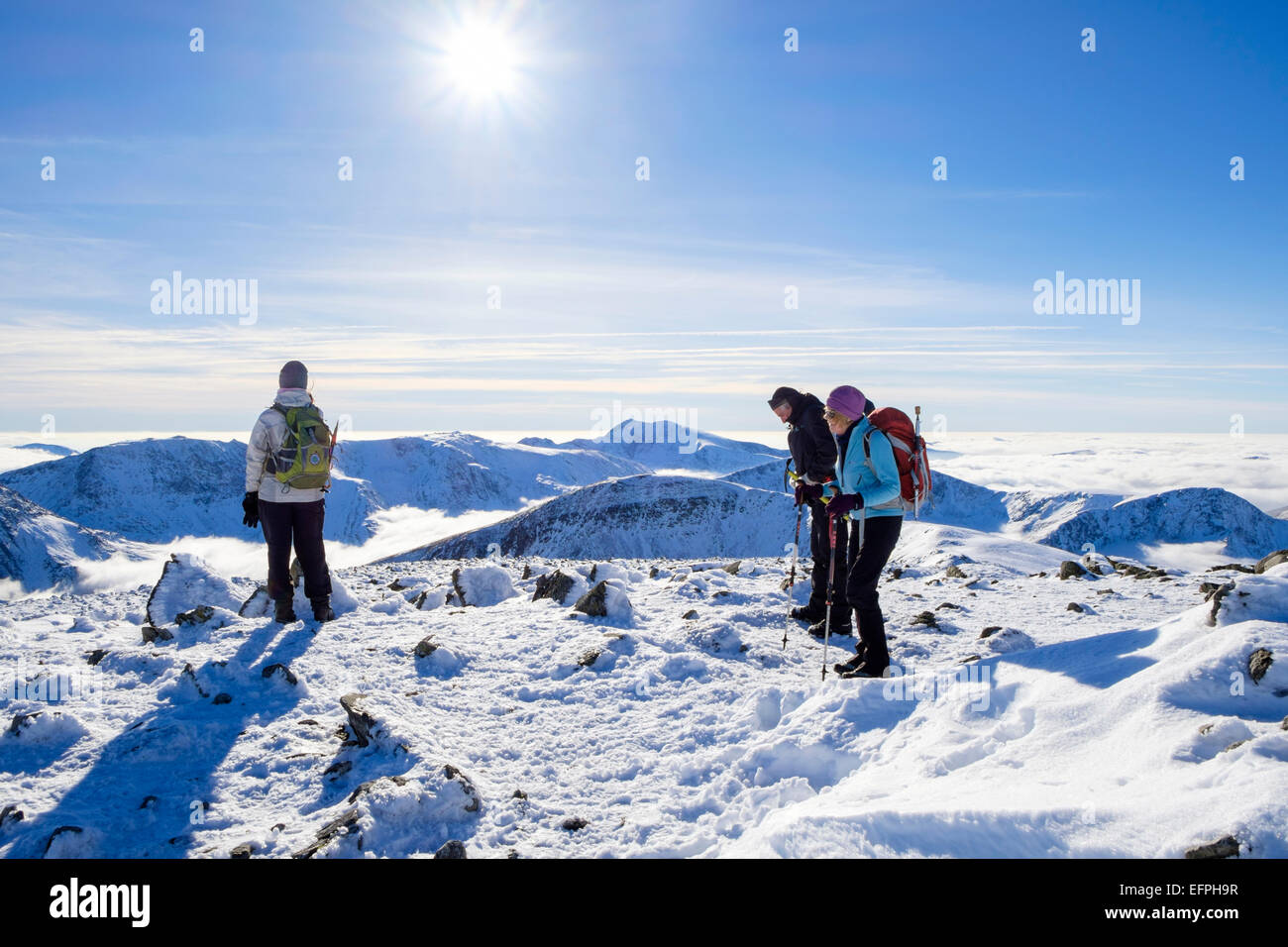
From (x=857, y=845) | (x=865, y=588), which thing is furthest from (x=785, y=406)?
(x=857, y=845)

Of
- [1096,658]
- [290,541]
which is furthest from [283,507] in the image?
[1096,658]

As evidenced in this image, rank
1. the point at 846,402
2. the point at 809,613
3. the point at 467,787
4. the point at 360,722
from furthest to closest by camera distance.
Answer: the point at 809,613
the point at 846,402
the point at 360,722
the point at 467,787

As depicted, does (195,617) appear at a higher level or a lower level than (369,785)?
higher

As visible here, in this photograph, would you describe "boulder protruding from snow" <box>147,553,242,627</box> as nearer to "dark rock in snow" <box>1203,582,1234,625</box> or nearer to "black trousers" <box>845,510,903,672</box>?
"black trousers" <box>845,510,903,672</box>

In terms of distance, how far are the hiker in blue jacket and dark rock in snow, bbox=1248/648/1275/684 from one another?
3177 millimetres

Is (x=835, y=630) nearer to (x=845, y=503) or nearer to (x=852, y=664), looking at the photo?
(x=852, y=664)

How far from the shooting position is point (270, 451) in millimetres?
9664

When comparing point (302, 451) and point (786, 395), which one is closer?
point (302, 451)

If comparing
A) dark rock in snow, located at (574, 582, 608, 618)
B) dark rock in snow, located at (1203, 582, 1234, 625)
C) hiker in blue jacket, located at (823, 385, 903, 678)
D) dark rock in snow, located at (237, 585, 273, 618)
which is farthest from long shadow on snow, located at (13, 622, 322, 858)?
dark rock in snow, located at (1203, 582, 1234, 625)

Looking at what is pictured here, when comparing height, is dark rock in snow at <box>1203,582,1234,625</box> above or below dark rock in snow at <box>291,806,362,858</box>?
above

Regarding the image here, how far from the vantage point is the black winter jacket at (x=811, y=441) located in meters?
10.5

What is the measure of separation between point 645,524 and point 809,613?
116737 mm

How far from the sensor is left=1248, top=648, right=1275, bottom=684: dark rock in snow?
5.27 meters
